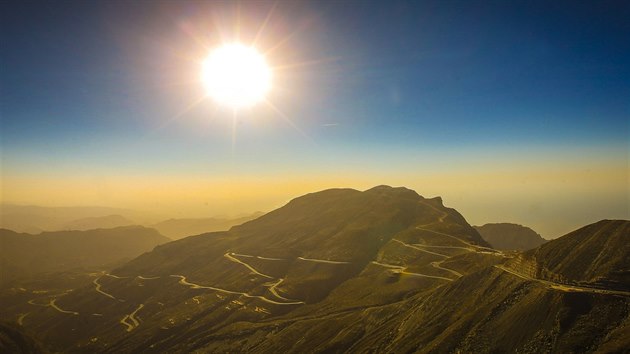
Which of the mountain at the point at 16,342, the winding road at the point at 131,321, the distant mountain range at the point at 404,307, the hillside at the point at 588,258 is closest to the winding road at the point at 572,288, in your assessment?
the distant mountain range at the point at 404,307

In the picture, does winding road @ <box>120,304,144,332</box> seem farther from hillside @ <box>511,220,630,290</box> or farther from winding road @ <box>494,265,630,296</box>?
winding road @ <box>494,265,630,296</box>

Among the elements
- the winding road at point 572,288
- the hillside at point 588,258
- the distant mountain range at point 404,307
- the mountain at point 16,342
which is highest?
the hillside at point 588,258

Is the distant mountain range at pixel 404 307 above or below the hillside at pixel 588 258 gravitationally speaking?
below

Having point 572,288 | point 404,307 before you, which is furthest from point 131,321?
point 572,288

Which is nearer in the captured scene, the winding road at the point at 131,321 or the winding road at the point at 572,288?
the winding road at the point at 572,288

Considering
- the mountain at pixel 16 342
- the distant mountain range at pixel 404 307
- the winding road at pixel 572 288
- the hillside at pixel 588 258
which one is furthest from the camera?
the mountain at pixel 16 342

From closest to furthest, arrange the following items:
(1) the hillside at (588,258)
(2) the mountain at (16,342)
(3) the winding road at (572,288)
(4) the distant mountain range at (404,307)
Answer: (4) the distant mountain range at (404,307), (3) the winding road at (572,288), (1) the hillside at (588,258), (2) the mountain at (16,342)

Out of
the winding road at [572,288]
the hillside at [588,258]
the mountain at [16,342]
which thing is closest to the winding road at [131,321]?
the mountain at [16,342]

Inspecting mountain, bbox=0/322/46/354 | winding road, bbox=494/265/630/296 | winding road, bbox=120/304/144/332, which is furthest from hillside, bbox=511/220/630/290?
mountain, bbox=0/322/46/354

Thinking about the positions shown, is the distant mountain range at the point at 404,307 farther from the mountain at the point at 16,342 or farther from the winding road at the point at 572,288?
the mountain at the point at 16,342

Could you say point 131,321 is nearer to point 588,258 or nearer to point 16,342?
point 16,342

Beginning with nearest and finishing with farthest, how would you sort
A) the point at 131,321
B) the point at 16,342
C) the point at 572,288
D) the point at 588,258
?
1. the point at 572,288
2. the point at 588,258
3. the point at 16,342
4. the point at 131,321

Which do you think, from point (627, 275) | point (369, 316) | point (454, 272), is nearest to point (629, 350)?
point (627, 275)
